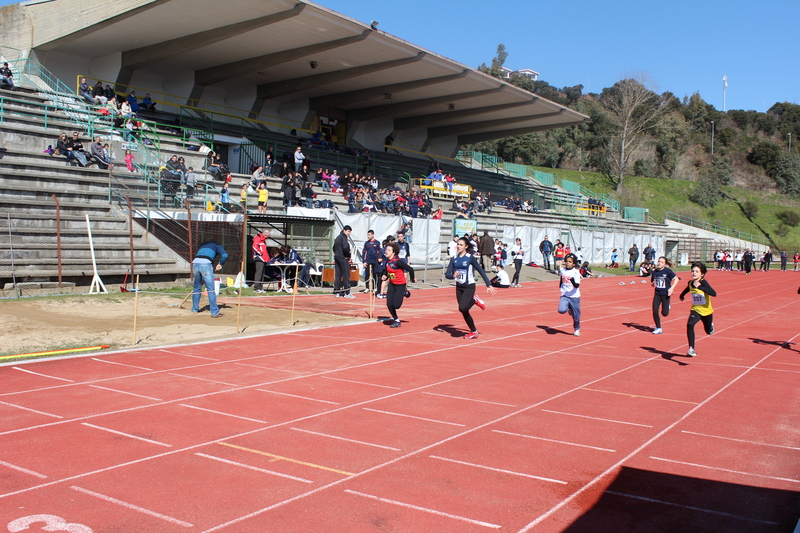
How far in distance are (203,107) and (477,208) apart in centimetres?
1687

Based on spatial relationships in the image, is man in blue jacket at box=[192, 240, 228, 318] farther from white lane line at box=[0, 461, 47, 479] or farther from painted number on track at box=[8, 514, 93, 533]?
painted number on track at box=[8, 514, 93, 533]

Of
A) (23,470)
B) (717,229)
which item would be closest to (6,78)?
(23,470)

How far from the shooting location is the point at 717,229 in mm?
65188

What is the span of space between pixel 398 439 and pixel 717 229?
66558mm

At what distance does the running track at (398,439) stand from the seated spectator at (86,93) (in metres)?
19.7

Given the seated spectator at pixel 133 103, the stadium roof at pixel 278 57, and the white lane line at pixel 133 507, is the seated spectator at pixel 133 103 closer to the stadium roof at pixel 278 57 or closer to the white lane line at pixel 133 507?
the stadium roof at pixel 278 57

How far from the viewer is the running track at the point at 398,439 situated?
16.1ft

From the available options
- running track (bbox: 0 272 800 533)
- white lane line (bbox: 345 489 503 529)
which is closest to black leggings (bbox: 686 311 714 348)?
running track (bbox: 0 272 800 533)

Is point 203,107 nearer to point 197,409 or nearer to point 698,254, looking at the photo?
point 197,409

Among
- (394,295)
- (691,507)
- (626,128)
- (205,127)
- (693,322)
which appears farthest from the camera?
(626,128)

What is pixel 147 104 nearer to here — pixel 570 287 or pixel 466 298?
pixel 466 298

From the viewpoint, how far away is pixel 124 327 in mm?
12781

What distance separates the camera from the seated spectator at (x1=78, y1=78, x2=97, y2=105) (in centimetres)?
2731

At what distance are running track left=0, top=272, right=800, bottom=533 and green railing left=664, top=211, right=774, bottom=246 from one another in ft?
184
